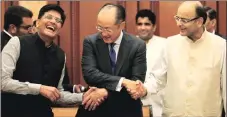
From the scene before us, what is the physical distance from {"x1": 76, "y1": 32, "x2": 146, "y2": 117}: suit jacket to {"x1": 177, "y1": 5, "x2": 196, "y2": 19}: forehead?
1.36 feet

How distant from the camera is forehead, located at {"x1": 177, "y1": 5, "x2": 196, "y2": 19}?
250 centimetres

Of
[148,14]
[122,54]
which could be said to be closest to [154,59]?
[148,14]

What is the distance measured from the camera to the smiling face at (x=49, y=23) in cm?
230

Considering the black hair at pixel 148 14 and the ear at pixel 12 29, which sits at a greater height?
the black hair at pixel 148 14

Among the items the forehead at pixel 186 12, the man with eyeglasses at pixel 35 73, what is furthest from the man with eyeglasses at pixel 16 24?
the forehead at pixel 186 12

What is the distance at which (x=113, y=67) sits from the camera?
7.21 ft

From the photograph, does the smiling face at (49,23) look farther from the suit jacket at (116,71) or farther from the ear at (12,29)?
the ear at (12,29)

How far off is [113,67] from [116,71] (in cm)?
3

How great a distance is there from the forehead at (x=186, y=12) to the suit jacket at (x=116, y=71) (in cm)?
41

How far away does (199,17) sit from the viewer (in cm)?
254

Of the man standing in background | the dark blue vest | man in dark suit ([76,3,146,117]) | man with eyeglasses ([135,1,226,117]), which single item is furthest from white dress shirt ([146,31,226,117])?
the man standing in background

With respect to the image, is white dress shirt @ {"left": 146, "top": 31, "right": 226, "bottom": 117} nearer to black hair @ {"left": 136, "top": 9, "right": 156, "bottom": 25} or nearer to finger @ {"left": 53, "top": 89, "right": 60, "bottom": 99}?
finger @ {"left": 53, "top": 89, "right": 60, "bottom": 99}

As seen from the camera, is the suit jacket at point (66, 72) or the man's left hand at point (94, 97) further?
the suit jacket at point (66, 72)

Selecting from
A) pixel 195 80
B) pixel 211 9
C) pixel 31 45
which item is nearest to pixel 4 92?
pixel 31 45
